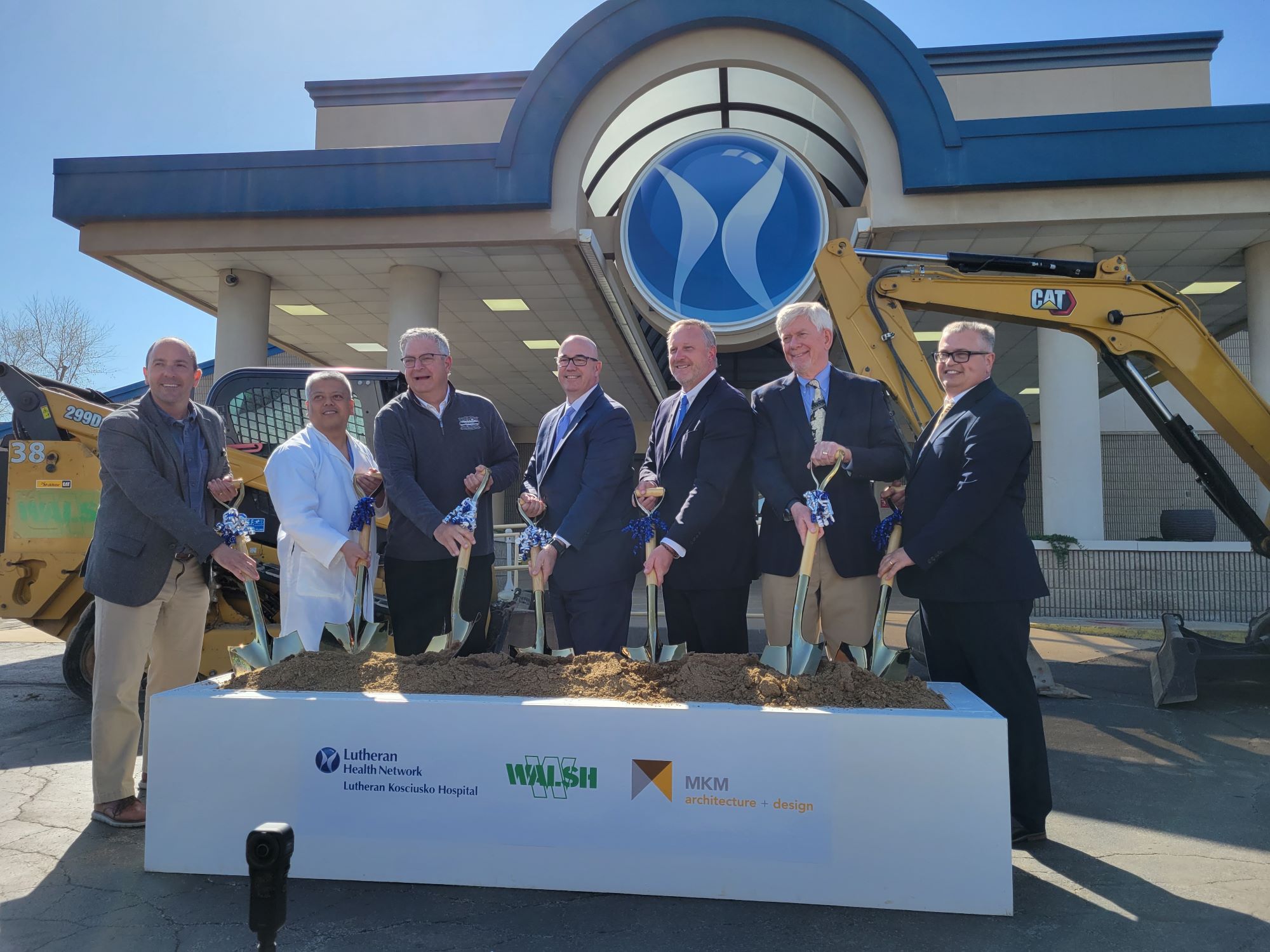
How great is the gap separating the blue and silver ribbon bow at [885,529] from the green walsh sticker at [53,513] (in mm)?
4600

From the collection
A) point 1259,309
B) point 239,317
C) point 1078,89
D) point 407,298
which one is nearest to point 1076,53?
point 1078,89

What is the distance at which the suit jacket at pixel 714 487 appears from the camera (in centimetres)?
321

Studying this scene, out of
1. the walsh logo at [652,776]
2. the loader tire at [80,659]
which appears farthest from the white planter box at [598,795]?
the loader tire at [80,659]

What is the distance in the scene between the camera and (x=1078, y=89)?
46.1 feet

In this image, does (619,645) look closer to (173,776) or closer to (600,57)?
(173,776)

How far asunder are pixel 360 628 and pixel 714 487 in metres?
1.55

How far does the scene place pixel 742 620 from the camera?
3387mm

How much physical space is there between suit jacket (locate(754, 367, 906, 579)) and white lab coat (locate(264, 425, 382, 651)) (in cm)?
164

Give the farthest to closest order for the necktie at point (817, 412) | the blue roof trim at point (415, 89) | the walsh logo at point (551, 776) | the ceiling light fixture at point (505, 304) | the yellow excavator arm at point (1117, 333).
Result: the blue roof trim at point (415, 89), the ceiling light fixture at point (505, 304), the yellow excavator arm at point (1117, 333), the necktie at point (817, 412), the walsh logo at point (551, 776)

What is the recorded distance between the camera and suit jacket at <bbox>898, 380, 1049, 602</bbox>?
2896mm

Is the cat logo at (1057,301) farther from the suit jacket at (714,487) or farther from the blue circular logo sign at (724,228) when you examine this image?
the blue circular logo sign at (724,228)

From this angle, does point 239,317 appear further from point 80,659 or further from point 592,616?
point 592,616

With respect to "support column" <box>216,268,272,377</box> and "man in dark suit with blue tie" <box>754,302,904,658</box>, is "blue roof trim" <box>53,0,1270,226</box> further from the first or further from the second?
"man in dark suit with blue tie" <box>754,302,904,658</box>

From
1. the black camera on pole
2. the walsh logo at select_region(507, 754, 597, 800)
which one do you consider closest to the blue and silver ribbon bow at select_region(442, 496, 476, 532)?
A: the walsh logo at select_region(507, 754, 597, 800)
